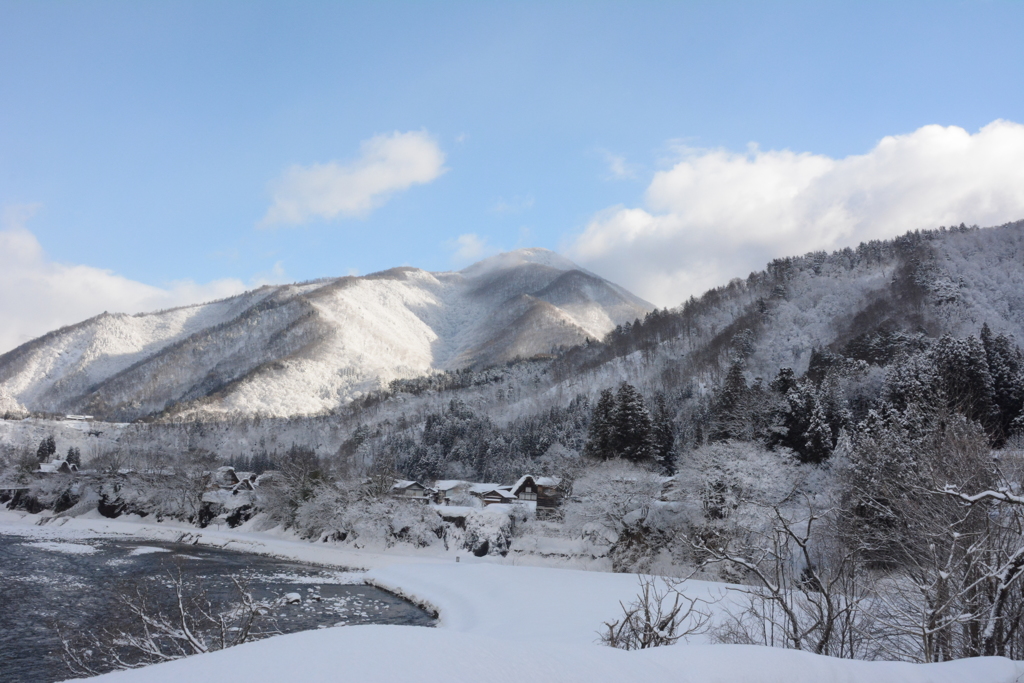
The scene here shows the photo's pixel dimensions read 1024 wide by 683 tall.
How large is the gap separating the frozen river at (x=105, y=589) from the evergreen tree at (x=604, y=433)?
2026 centimetres

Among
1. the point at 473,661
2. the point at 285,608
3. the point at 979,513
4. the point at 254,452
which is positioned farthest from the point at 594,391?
the point at 473,661

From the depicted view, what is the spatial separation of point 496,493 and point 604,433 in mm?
16455

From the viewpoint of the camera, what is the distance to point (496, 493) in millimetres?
57906

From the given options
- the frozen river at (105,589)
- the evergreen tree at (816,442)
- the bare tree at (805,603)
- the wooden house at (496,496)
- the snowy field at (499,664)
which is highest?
the evergreen tree at (816,442)

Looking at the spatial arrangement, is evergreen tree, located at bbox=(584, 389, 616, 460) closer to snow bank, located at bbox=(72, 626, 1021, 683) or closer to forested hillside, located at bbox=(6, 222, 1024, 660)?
forested hillside, located at bbox=(6, 222, 1024, 660)

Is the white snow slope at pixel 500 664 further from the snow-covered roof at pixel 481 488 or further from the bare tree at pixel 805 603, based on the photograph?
the snow-covered roof at pixel 481 488

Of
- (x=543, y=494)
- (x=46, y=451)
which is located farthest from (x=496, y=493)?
(x=46, y=451)

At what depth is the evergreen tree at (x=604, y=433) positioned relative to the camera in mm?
44812

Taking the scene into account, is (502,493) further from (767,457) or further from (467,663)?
(467,663)

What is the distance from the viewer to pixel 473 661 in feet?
14.1

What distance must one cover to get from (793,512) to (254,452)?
327ft

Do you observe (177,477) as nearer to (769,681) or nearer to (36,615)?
(36,615)

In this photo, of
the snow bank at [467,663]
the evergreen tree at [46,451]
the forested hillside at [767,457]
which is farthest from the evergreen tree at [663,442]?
the evergreen tree at [46,451]

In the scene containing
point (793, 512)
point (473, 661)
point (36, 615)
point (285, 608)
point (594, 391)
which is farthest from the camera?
point (594, 391)
